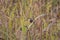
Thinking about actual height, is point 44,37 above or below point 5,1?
below

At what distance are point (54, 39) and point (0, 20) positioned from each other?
480 millimetres

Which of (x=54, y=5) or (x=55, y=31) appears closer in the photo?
(x=55, y=31)

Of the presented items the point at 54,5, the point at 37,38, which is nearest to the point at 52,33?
the point at 37,38

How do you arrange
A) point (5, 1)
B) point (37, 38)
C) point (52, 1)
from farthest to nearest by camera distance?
point (52, 1) → point (5, 1) → point (37, 38)

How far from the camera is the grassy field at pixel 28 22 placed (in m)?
1.50

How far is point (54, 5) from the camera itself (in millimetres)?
2195

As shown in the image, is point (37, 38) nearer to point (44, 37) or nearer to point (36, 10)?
point (44, 37)

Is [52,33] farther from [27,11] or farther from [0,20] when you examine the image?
[0,20]

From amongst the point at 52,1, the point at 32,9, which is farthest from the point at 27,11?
the point at 52,1

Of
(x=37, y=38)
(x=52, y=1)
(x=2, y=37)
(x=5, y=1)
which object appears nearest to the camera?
(x=37, y=38)

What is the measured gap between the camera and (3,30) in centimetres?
163

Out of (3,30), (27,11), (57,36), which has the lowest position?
(57,36)

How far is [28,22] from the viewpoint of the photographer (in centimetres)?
174

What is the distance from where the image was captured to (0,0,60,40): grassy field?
1.50m
